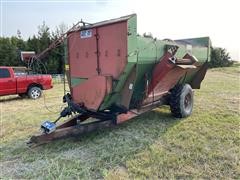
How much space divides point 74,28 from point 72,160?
258 centimetres

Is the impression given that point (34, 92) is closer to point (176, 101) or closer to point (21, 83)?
point (21, 83)

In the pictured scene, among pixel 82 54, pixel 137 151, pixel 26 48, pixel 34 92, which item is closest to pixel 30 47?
pixel 26 48

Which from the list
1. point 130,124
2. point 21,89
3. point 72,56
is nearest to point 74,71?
point 72,56

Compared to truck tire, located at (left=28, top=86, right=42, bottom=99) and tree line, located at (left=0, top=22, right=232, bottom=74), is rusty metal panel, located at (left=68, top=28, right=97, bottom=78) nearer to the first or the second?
truck tire, located at (left=28, top=86, right=42, bottom=99)

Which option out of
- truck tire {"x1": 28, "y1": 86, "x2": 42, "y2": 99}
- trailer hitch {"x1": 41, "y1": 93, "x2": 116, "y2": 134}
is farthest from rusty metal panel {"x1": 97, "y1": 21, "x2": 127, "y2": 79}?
truck tire {"x1": 28, "y1": 86, "x2": 42, "y2": 99}

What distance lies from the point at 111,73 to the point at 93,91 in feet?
1.61

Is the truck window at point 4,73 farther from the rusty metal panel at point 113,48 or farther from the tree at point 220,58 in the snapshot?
the tree at point 220,58

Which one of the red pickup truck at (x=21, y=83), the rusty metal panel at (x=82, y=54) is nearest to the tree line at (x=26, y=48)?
the red pickup truck at (x=21, y=83)

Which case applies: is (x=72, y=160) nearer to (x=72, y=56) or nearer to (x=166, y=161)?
(x=166, y=161)

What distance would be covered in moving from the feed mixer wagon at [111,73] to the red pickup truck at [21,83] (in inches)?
225

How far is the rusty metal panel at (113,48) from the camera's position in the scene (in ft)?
13.7

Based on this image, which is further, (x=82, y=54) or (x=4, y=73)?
(x=4, y=73)

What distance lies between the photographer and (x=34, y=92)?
35.3 ft

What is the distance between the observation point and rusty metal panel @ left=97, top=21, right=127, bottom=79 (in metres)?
4.17
